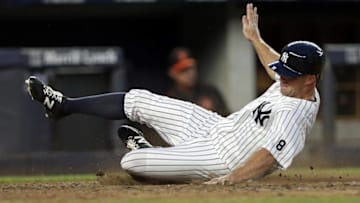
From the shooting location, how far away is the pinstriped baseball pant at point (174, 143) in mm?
8445

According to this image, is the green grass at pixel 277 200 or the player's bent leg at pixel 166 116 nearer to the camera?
the green grass at pixel 277 200

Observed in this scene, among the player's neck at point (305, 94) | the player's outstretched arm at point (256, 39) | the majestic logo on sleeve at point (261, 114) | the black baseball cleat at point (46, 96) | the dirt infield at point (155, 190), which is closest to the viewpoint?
the dirt infield at point (155, 190)

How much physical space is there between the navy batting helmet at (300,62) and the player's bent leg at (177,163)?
799mm

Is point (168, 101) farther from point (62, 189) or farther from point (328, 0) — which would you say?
point (328, 0)

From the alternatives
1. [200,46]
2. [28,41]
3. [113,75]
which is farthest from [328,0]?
[28,41]

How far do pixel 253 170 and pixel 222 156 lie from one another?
45 centimetres

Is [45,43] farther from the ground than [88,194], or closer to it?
closer to it

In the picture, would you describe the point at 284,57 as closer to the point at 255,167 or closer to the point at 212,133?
the point at 212,133

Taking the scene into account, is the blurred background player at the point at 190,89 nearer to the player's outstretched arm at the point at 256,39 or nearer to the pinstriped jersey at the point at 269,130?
the player's outstretched arm at the point at 256,39

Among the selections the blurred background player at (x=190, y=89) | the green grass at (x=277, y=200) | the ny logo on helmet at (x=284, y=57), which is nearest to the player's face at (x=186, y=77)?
the blurred background player at (x=190, y=89)

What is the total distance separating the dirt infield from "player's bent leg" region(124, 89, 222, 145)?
47cm

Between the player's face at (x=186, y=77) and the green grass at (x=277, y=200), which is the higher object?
the green grass at (x=277, y=200)

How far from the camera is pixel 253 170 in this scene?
317 inches

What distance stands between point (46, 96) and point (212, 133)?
129 cm
